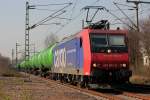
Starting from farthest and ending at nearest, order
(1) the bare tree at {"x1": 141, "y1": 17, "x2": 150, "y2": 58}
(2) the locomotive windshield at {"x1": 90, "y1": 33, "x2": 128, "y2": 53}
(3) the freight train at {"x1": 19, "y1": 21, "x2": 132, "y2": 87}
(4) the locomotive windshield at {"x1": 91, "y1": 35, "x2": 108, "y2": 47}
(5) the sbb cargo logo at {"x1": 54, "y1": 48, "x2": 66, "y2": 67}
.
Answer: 1. (1) the bare tree at {"x1": 141, "y1": 17, "x2": 150, "y2": 58}
2. (5) the sbb cargo logo at {"x1": 54, "y1": 48, "x2": 66, "y2": 67}
3. (4) the locomotive windshield at {"x1": 91, "y1": 35, "x2": 108, "y2": 47}
4. (2) the locomotive windshield at {"x1": 90, "y1": 33, "x2": 128, "y2": 53}
5. (3) the freight train at {"x1": 19, "y1": 21, "x2": 132, "y2": 87}

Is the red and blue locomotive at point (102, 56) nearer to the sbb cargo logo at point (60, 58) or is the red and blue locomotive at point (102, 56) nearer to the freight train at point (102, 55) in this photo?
the freight train at point (102, 55)

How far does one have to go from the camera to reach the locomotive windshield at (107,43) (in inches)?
899

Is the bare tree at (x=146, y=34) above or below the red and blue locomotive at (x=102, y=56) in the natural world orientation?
above

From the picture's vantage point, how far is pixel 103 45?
2300 cm

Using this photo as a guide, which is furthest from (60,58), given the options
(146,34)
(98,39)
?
(146,34)

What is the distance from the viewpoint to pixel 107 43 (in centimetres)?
2306

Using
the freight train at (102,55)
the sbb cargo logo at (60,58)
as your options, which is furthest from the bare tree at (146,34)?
the freight train at (102,55)

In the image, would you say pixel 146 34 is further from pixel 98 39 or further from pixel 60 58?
pixel 98 39

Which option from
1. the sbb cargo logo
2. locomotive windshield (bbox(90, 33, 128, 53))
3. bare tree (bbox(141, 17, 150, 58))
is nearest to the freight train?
locomotive windshield (bbox(90, 33, 128, 53))

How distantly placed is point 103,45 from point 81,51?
4.86 ft

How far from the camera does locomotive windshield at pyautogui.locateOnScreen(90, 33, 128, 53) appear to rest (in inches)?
899

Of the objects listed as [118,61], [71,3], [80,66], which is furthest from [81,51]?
[71,3]

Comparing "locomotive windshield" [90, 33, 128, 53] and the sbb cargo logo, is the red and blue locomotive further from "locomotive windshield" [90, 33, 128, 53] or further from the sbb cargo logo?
the sbb cargo logo

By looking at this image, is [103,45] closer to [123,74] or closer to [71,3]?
[123,74]
